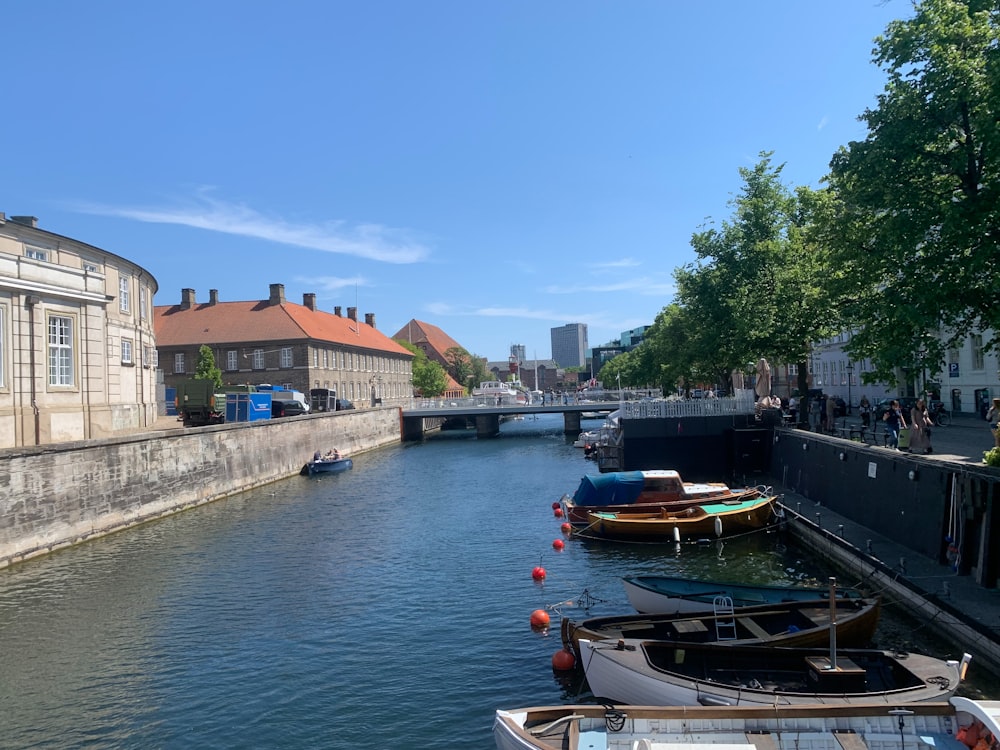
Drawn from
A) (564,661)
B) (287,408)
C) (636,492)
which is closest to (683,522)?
(636,492)

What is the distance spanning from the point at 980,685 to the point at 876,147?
11815mm

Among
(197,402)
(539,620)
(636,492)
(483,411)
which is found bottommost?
(539,620)

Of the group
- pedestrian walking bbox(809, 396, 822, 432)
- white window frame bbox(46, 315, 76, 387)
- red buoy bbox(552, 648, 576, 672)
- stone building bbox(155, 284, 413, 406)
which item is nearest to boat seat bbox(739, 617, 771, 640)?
red buoy bbox(552, 648, 576, 672)

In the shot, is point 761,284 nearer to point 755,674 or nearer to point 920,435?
point 920,435

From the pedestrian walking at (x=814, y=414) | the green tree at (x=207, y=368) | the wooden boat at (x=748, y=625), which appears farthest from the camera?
the green tree at (x=207, y=368)

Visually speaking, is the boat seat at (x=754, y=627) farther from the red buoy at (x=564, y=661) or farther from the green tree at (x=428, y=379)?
the green tree at (x=428, y=379)

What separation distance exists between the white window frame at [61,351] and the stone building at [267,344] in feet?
149

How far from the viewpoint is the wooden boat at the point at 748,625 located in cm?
1381

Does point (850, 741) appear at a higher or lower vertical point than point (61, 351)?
lower

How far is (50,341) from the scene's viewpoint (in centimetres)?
2877

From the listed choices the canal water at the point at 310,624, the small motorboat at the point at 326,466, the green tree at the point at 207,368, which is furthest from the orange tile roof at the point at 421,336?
the canal water at the point at 310,624

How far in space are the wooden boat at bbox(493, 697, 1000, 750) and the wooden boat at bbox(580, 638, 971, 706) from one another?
798mm

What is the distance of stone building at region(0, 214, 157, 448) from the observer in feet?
87.0

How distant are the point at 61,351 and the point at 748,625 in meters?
27.3
